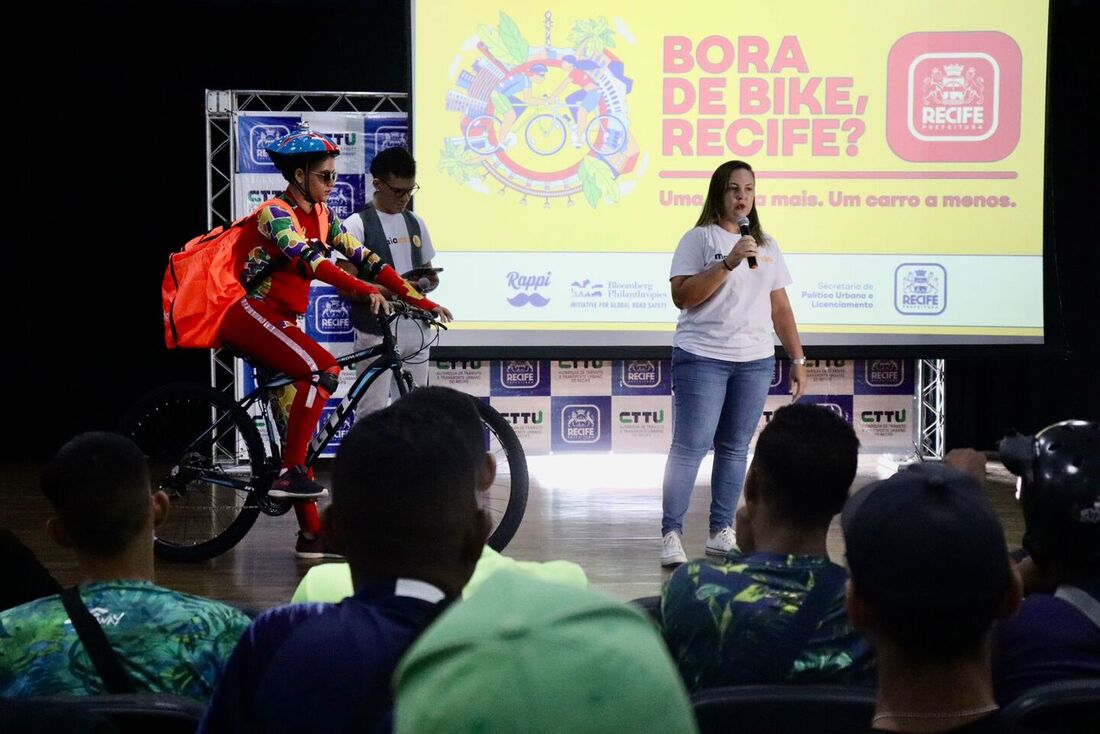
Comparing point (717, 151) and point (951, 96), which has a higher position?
point (951, 96)

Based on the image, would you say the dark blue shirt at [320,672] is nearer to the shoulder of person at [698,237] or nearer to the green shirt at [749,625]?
the green shirt at [749,625]

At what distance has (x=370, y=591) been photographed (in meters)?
1.17

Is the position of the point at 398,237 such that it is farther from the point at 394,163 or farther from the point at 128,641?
the point at 128,641

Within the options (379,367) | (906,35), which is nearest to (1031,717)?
(379,367)

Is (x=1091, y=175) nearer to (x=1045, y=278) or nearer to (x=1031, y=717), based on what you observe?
(x=1045, y=278)

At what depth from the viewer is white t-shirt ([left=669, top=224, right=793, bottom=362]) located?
3859mm

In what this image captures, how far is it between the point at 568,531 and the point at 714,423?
0.98 m

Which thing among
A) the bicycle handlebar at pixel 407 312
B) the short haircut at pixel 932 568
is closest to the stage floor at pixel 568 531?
the bicycle handlebar at pixel 407 312

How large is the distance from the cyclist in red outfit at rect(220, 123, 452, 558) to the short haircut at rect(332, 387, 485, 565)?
8.12 feet

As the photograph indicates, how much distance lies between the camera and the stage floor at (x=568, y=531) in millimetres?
3729

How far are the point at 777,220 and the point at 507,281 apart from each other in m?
1.32

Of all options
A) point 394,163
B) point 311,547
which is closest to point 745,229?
point 394,163

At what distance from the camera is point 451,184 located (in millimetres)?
5750

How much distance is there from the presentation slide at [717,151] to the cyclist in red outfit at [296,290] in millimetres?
1863
